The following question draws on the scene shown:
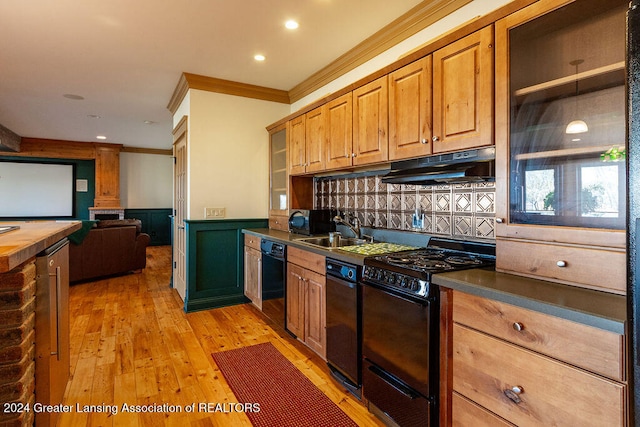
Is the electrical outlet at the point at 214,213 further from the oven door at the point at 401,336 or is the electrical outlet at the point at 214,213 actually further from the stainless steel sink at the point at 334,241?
the oven door at the point at 401,336

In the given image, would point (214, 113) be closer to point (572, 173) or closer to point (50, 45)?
point (50, 45)

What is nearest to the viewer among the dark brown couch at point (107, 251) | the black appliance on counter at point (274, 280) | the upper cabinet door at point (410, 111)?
the upper cabinet door at point (410, 111)

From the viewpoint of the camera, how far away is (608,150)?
1293 mm

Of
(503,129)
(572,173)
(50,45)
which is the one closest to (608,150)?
(572,173)

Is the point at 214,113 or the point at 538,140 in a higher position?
the point at 214,113

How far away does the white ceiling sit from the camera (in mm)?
2441

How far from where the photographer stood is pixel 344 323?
2.13 metres

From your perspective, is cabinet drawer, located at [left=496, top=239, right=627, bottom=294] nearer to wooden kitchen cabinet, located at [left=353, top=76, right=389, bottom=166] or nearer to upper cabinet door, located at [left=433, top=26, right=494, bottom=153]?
upper cabinet door, located at [left=433, top=26, right=494, bottom=153]

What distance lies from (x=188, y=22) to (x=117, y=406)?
2711mm

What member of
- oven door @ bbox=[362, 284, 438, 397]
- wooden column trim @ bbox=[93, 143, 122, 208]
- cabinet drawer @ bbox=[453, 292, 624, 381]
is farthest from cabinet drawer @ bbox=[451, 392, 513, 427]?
wooden column trim @ bbox=[93, 143, 122, 208]

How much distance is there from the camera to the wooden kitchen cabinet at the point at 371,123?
7.70ft

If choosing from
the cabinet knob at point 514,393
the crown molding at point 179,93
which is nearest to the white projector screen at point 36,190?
the crown molding at point 179,93

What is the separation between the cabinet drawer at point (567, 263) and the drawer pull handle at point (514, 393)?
1.58 ft

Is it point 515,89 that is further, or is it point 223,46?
point 223,46
